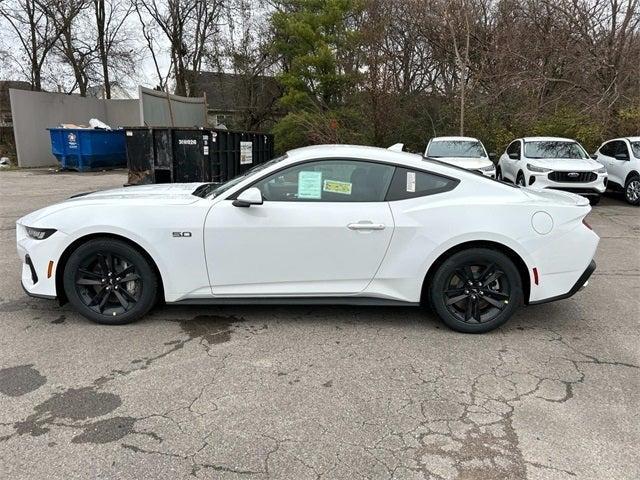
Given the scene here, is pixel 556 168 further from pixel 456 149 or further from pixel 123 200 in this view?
pixel 123 200

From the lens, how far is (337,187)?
13.0ft

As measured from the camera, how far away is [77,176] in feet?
56.3

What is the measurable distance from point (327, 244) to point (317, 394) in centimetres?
122

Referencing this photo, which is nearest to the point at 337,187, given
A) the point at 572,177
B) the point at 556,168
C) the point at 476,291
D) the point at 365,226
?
the point at 365,226

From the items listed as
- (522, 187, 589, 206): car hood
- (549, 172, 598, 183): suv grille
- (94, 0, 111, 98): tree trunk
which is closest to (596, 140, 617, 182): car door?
(549, 172, 598, 183): suv grille

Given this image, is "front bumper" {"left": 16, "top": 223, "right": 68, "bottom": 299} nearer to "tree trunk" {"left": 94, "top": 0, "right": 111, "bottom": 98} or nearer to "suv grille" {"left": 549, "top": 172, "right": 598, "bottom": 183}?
"suv grille" {"left": 549, "top": 172, "right": 598, "bottom": 183}

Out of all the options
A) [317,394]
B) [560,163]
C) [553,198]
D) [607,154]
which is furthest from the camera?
[607,154]

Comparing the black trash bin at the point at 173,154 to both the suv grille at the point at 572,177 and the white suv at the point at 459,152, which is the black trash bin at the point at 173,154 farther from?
the suv grille at the point at 572,177

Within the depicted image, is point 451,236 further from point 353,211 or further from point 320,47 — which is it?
point 320,47

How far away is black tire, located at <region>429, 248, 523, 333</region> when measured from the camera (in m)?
3.87

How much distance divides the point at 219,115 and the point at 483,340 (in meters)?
25.4

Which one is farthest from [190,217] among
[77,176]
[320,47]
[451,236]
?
[320,47]

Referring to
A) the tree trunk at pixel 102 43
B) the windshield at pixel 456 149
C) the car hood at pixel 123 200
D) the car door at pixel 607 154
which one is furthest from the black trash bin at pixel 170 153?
the tree trunk at pixel 102 43

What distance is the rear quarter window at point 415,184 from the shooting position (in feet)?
12.9
